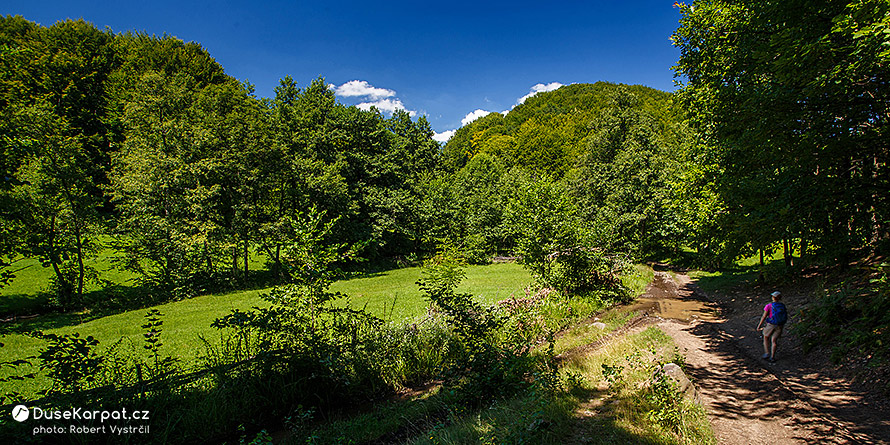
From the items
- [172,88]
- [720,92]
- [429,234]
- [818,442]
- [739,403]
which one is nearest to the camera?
[818,442]

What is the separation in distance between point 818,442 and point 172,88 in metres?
33.3

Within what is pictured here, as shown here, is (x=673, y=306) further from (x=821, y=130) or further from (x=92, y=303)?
(x=92, y=303)

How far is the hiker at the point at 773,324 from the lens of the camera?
23.7 feet

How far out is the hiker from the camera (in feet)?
23.7

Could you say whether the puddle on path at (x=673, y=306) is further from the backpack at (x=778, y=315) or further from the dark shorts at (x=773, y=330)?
the backpack at (x=778, y=315)

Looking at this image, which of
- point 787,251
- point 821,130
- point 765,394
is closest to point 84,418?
point 765,394

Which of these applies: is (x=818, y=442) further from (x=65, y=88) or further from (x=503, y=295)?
(x=65, y=88)

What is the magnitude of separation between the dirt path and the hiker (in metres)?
0.29

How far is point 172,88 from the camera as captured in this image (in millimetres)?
23859

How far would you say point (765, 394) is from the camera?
570cm

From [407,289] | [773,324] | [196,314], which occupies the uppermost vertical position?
[773,324]

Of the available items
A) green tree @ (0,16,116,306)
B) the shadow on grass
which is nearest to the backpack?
green tree @ (0,16,116,306)

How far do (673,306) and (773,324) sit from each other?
6.79 m

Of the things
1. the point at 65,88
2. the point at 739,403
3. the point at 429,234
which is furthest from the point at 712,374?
the point at 65,88
